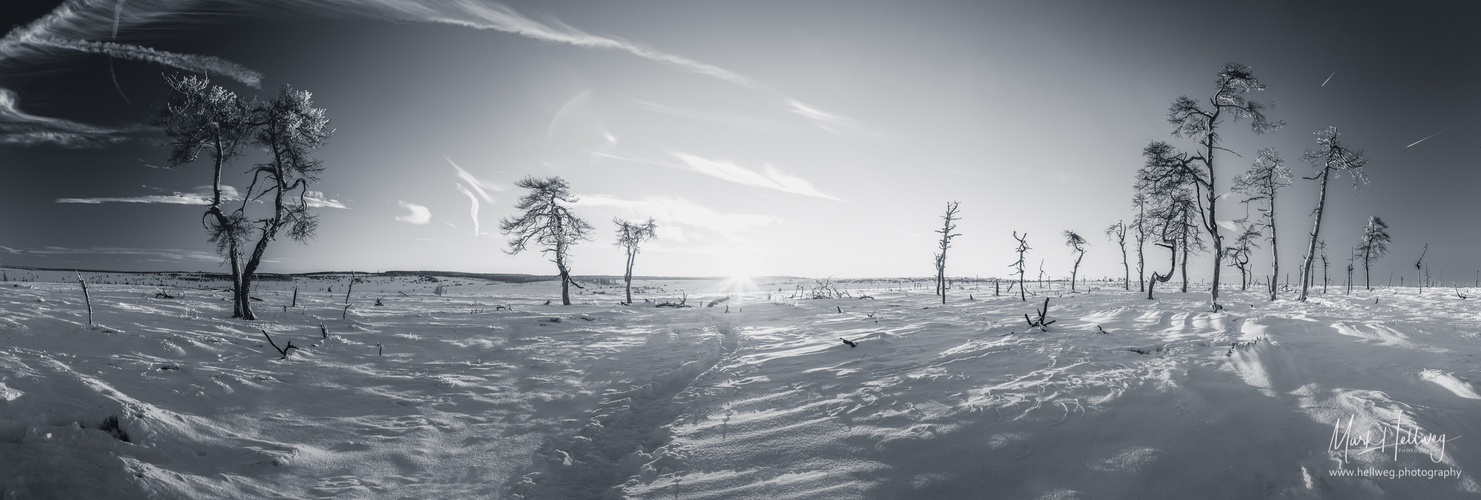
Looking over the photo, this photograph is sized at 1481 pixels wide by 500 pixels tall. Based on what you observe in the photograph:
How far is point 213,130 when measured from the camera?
12.7 meters

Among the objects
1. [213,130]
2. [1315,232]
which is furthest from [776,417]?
[1315,232]

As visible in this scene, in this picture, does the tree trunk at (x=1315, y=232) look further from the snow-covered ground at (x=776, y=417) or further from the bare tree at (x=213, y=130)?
the bare tree at (x=213, y=130)

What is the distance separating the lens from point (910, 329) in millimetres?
12367

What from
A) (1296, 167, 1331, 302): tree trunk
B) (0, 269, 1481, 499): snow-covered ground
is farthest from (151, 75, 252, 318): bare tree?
(1296, 167, 1331, 302): tree trunk

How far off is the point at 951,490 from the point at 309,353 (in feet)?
37.2

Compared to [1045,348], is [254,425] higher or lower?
lower

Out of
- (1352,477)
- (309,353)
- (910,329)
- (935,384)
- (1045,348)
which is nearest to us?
(1352,477)

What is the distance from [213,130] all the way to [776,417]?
16.2 metres

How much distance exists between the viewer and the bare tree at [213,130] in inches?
494

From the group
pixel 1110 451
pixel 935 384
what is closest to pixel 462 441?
pixel 935 384

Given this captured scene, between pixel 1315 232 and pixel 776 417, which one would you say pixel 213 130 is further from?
pixel 1315 232

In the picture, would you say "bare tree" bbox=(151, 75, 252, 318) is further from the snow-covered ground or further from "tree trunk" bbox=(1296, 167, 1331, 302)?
"tree trunk" bbox=(1296, 167, 1331, 302)

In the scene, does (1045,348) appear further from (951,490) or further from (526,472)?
(526,472)

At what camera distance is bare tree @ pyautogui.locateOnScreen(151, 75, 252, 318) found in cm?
1254
